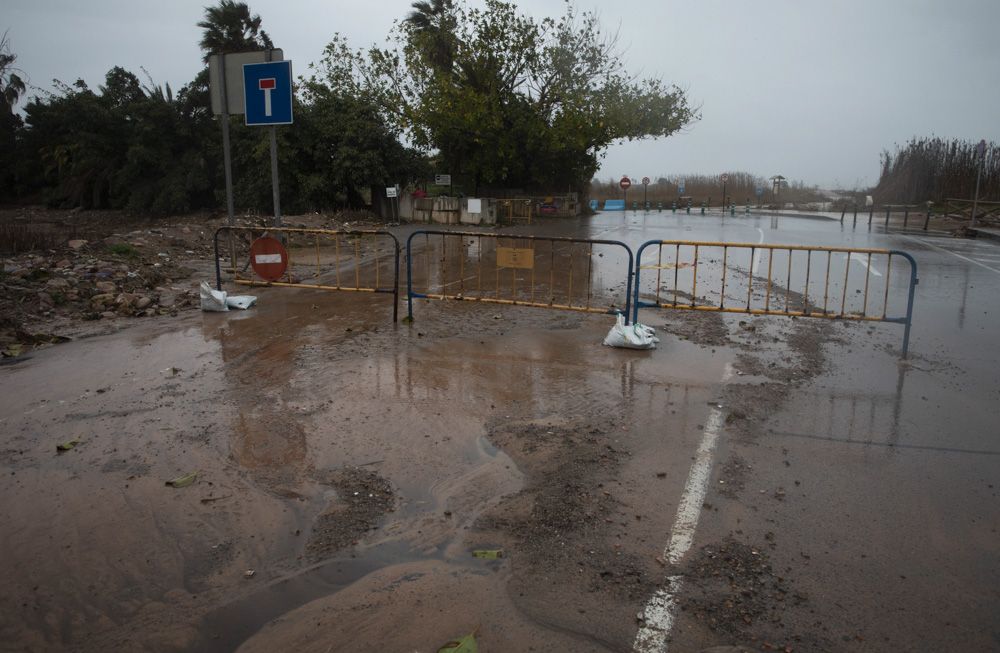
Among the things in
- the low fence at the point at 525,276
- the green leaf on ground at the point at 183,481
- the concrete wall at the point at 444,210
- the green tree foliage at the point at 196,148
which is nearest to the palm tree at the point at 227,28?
the green tree foliage at the point at 196,148

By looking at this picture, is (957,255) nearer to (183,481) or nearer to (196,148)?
(183,481)

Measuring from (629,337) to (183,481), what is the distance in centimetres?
518

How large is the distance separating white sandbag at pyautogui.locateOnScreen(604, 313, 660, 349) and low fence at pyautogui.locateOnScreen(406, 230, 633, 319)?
27 centimetres

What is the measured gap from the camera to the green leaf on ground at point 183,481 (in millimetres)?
4707

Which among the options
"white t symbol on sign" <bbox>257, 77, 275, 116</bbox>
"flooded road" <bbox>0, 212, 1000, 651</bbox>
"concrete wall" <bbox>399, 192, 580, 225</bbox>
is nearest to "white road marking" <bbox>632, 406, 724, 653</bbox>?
"flooded road" <bbox>0, 212, 1000, 651</bbox>

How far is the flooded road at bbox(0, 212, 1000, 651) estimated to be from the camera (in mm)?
3344

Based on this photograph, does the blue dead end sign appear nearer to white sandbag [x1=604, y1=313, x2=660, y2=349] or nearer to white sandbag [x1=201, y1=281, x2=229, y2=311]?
white sandbag [x1=201, y1=281, x2=229, y2=311]

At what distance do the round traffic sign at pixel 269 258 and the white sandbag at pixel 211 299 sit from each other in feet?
2.26

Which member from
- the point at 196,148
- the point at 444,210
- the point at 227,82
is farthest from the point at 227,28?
the point at 227,82

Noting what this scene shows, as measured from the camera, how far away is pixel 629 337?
8320 mm

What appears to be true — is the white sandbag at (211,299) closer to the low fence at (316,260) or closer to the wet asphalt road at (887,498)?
the low fence at (316,260)

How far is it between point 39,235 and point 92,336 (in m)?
7.44


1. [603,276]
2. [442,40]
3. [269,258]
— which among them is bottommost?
[603,276]

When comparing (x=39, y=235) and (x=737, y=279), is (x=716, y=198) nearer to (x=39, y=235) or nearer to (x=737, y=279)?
(x=737, y=279)
